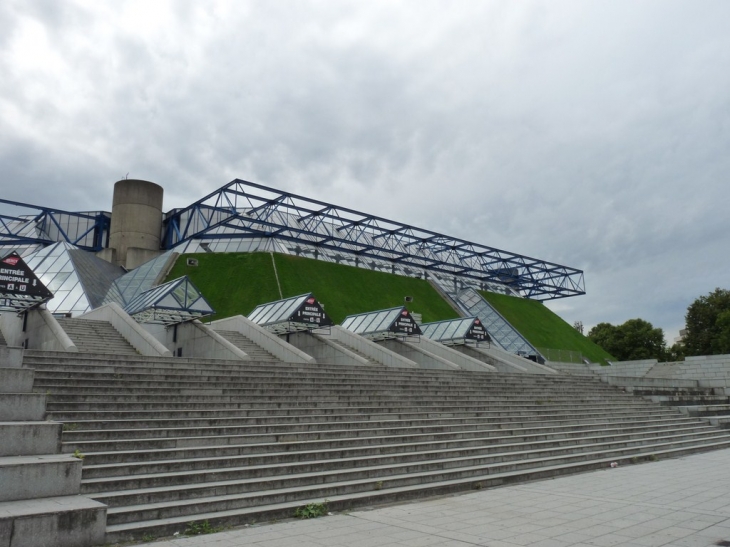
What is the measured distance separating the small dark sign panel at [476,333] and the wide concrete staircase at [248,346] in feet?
45.5

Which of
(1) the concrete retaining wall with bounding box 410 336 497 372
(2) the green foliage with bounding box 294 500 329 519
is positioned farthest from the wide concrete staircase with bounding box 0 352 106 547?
(1) the concrete retaining wall with bounding box 410 336 497 372

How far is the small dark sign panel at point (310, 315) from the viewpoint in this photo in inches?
1066

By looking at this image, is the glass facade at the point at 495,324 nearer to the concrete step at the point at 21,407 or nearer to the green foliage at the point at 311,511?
the green foliage at the point at 311,511

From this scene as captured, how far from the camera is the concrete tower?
163 feet

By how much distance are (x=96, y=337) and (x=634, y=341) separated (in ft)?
217

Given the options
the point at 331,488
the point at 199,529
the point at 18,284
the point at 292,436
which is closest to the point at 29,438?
the point at 199,529

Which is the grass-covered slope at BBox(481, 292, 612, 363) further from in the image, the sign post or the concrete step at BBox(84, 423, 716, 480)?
the sign post

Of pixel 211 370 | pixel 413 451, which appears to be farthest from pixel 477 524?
pixel 211 370

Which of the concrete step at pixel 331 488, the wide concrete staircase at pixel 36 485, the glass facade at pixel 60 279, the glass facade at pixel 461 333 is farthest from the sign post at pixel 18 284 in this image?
the glass facade at pixel 461 333

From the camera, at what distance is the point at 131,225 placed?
49.8 meters

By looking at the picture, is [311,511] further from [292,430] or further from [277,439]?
[292,430]

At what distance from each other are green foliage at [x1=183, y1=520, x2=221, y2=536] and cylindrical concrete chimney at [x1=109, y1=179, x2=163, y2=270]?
150 feet

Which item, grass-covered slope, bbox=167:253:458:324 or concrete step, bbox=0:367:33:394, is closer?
→ concrete step, bbox=0:367:33:394

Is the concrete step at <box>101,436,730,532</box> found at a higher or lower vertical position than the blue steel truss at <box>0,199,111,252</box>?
lower
